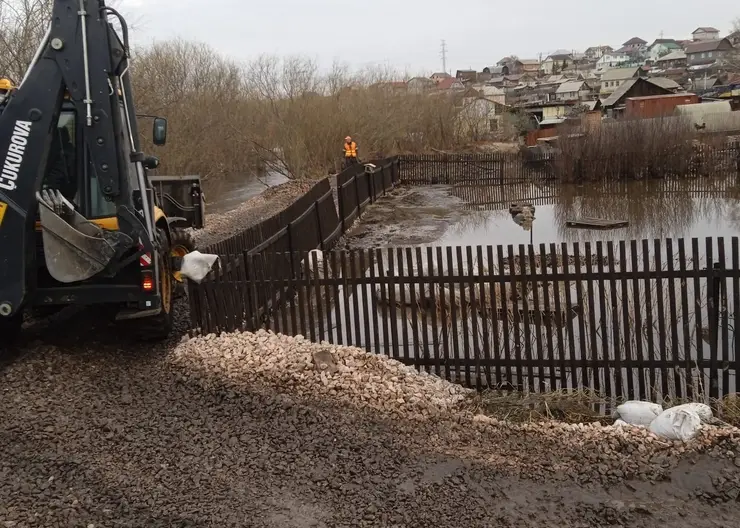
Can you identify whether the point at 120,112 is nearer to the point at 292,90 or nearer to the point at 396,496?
the point at 396,496

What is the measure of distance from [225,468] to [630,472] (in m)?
2.81

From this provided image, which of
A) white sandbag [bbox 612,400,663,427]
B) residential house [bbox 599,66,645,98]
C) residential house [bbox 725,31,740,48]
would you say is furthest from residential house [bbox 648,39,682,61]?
white sandbag [bbox 612,400,663,427]

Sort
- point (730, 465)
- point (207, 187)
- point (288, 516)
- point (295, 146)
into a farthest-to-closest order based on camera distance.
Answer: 1. point (295, 146)
2. point (207, 187)
3. point (730, 465)
4. point (288, 516)

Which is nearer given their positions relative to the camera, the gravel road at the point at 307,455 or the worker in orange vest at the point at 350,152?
the gravel road at the point at 307,455

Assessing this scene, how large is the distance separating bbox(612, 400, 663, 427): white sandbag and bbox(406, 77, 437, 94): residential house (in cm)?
4601

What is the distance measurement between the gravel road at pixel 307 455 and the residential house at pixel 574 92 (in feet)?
320

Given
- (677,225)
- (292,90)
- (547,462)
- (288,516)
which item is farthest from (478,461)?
(292,90)

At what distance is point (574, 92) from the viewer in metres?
98.2

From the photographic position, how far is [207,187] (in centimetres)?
3189

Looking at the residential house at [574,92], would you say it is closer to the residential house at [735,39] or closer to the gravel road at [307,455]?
the residential house at [735,39]

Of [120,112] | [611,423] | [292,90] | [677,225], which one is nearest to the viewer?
[611,423]

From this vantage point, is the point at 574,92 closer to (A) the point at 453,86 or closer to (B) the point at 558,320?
(A) the point at 453,86

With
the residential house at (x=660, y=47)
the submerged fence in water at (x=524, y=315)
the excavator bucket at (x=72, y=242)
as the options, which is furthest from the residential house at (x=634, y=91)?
the residential house at (x=660, y=47)

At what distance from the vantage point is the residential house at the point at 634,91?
2581 inches
